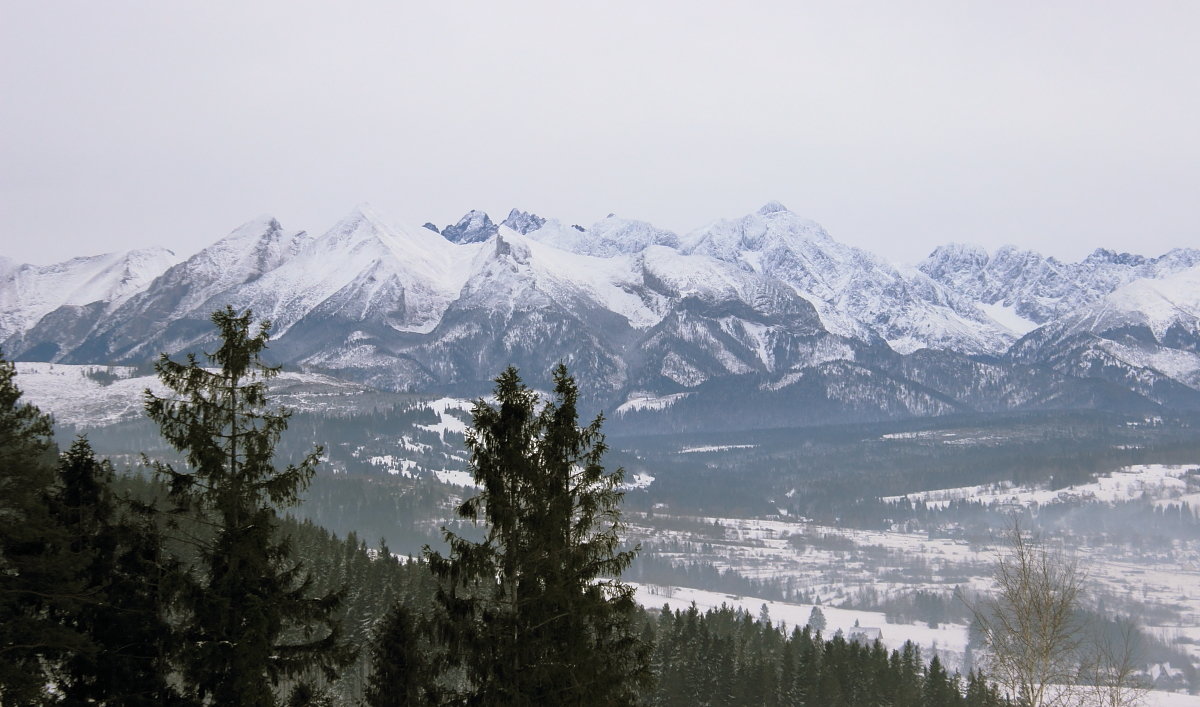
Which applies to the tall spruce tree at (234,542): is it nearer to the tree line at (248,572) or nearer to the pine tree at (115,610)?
the tree line at (248,572)

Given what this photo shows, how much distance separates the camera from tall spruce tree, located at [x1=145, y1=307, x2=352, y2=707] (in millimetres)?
27109

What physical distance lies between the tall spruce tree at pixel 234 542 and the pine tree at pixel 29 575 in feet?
10.7

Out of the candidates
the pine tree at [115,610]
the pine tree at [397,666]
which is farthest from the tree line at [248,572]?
the pine tree at [397,666]

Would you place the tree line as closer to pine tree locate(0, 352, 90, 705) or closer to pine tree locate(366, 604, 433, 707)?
pine tree locate(0, 352, 90, 705)

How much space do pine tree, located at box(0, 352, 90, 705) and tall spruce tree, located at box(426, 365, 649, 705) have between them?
959 cm

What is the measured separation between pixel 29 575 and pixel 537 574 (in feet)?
43.0

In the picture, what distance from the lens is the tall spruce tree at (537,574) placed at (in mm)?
27578

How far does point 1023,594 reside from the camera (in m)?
33.2

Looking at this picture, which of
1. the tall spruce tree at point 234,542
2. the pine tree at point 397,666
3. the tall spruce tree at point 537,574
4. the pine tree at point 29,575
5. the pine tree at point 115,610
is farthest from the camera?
the pine tree at point 397,666

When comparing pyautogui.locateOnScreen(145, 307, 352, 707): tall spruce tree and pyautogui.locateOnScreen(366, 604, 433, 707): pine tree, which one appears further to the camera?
pyautogui.locateOnScreen(366, 604, 433, 707): pine tree

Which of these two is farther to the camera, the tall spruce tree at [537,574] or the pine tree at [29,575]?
the tall spruce tree at [537,574]

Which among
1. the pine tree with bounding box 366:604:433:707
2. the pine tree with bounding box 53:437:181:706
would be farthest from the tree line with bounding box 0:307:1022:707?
the pine tree with bounding box 366:604:433:707

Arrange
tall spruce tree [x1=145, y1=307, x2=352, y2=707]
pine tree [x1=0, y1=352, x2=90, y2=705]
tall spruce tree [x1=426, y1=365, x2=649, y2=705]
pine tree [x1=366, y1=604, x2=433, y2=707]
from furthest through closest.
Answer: pine tree [x1=366, y1=604, x2=433, y2=707] → tall spruce tree [x1=426, y1=365, x2=649, y2=705] → pine tree [x1=0, y1=352, x2=90, y2=705] → tall spruce tree [x1=145, y1=307, x2=352, y2=707]

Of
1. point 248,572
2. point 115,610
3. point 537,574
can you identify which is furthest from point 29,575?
point 537,574
